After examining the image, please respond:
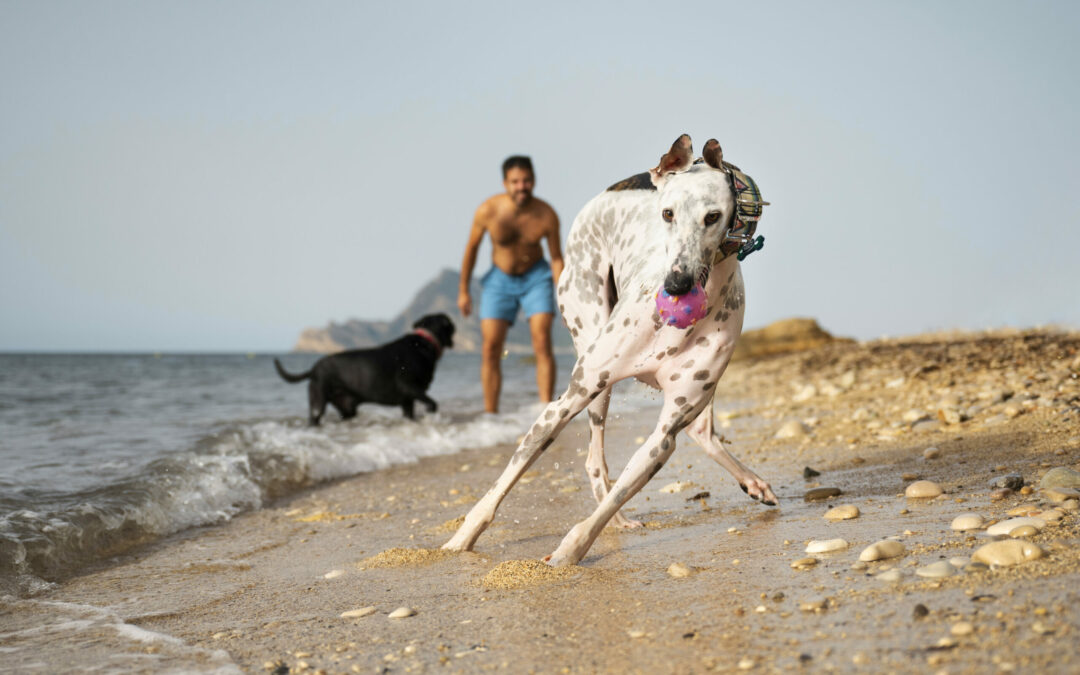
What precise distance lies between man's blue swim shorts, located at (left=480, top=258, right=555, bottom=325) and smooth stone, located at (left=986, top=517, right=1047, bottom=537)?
6165 millimetres

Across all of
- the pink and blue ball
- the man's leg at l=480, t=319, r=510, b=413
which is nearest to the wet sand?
the pink and blue ball

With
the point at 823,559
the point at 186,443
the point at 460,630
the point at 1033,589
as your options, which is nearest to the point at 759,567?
the point at 823,559

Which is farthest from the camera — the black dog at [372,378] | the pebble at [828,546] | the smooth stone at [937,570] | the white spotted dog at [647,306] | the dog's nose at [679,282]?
the black dog at [372,378]

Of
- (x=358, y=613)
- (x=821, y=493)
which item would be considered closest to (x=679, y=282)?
(x=358, y=613)

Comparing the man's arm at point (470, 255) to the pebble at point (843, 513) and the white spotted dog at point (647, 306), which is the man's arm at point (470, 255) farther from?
the pebble at point (843, 513)

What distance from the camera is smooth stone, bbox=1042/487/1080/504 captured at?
10.7 ft

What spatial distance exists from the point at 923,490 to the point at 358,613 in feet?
8.55

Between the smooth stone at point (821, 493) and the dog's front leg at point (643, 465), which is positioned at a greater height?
the dog's front leg at point (643, 465)

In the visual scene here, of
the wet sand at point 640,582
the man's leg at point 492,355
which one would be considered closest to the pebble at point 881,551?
the wet sand at point 640,582

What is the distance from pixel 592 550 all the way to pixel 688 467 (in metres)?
2.28

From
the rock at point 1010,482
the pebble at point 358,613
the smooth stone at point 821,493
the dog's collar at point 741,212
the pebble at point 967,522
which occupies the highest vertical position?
the dog's collar at point 741,212

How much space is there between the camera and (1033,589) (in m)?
2.21

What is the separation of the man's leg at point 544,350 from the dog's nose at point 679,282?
243 inches

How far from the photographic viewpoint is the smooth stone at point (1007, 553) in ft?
8.07
